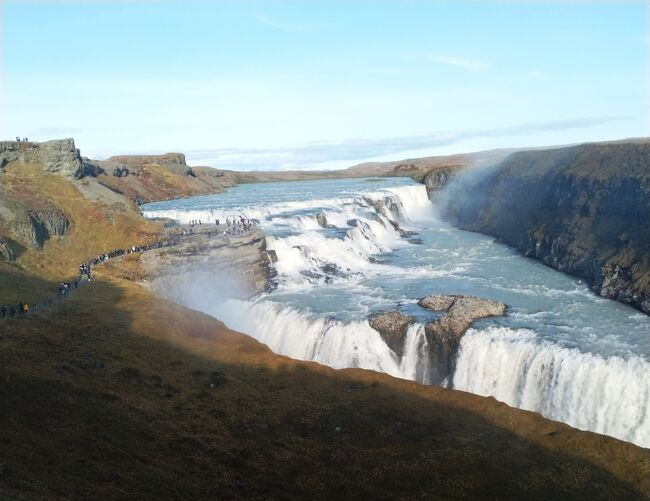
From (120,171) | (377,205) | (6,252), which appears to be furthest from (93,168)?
(6,252)

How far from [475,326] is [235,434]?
58.3 feet

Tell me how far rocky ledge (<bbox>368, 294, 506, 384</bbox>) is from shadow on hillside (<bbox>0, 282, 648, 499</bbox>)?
22.4 feet

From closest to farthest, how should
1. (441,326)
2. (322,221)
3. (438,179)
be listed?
(441,326) → (322,221) → (438,179)

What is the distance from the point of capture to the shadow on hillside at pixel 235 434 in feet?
53.4

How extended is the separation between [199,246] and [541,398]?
2991cm

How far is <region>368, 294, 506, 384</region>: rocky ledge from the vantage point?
32.7 meters

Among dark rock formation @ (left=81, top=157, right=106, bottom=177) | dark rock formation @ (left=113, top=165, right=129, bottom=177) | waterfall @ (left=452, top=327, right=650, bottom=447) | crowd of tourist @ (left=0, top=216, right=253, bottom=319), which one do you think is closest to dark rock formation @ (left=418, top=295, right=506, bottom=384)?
waterfall @ (left=452, top=327, right=650, bottom=447)

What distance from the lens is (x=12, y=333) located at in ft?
85.0

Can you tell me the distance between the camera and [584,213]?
53.1 metres

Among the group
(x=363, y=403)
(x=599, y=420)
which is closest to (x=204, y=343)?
(x=363, y=403)

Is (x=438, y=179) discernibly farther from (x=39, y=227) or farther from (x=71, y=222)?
(x=39, y=227)

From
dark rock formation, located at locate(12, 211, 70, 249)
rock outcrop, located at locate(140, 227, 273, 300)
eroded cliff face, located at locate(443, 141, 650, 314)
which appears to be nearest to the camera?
eroded cliff face, located at locate(443, 141, 650, 314)

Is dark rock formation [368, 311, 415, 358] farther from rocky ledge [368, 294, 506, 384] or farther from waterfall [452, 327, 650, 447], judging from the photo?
waterfall [452, 327, 650, 447]

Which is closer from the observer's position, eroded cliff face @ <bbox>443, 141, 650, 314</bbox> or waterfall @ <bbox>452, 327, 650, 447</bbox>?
waterfall @ <bbox>452, 327, 650, 447</bbox>
